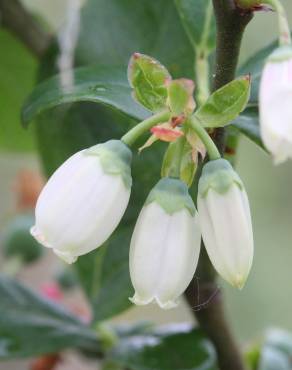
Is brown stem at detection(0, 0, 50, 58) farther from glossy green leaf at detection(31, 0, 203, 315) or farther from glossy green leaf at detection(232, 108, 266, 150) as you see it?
glossy green leaf at detection(232, 108, 266, 150)

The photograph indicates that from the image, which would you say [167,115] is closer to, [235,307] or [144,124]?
[144,124]

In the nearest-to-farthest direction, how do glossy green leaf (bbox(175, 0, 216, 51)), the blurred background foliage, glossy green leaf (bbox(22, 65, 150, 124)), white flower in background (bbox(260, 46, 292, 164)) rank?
white flower in background (bbox(260, 46, 292, 164)) → glossy green leaf (bbox(22, 65, 150, 124)) → glossy green leaf (bbox(175, 0, 216, 51)) → the blurred background foliage

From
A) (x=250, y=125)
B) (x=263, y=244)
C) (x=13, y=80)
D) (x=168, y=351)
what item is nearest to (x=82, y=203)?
(x=250, y=125)

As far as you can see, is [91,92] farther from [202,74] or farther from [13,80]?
[13,80]

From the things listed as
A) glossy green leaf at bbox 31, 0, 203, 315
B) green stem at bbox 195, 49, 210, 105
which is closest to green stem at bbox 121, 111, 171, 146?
green stem at bbox 195, 49, 210, 105

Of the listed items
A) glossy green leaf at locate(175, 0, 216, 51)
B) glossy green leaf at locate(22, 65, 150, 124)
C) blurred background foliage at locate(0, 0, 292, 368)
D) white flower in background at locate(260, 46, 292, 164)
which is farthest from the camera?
blurred background foliage at locate(0, 0, 292, 368)

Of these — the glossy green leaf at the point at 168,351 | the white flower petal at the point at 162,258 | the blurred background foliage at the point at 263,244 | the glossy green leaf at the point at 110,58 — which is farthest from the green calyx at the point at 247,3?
the blurred background foliage at the point at 263,244
